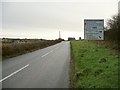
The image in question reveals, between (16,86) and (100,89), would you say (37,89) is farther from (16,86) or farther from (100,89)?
(100,89)

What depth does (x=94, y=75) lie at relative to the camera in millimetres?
14922

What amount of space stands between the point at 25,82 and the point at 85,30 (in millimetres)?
32243

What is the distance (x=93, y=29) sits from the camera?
45.5 m

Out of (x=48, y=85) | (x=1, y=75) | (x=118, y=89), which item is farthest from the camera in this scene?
(x=1, y=75)

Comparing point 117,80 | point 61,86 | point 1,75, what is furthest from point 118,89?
point 1,75

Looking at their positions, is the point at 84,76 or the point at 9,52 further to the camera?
the point at 9,52

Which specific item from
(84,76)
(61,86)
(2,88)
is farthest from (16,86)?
(84,76)

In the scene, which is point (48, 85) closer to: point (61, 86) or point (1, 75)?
point (61, 86)

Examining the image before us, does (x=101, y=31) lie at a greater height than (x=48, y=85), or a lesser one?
greater

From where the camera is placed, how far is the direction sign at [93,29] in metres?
44.1

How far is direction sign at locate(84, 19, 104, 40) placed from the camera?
44062 millimetres

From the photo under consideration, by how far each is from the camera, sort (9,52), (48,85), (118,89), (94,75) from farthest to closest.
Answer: (9,52) < (94,75) < (48,85) < (118,89)

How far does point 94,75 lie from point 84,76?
51 cm

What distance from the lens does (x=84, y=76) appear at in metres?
15.0
